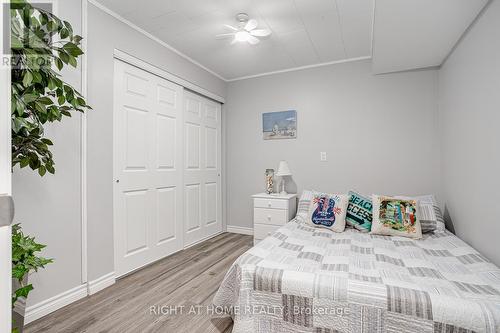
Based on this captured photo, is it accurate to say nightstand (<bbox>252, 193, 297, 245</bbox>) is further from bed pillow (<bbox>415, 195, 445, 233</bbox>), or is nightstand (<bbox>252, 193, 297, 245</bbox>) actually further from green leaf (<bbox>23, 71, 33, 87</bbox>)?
green leaf (<bbox>23, 71, 33, 87</bbox>)

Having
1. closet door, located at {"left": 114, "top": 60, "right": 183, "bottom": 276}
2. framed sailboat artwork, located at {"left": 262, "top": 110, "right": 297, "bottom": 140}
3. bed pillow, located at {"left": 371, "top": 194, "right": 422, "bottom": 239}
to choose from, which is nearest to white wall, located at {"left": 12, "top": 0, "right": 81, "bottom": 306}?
closet door, located at {"left": 114, "top": 60, "right": 183, "bottom": 276}

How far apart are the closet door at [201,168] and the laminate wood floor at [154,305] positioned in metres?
0.76

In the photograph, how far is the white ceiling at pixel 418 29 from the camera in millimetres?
1813

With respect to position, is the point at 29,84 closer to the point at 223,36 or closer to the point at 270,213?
the point at 223,36

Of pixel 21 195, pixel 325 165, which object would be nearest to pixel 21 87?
pixel 21 195

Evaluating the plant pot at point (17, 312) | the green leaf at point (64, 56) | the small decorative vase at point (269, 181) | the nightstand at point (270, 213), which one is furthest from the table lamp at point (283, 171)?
the plant pot at point (17, 312)

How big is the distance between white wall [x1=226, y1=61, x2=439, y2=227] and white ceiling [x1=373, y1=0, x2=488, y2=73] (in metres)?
0.41

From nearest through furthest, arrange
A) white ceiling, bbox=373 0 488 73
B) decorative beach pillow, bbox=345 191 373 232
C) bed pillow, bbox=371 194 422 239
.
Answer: white ceiling, bbox=373 0 488 73
bed pillow, bbox=371 194 422 239
decorative beach pillow, bbox=345 191 373 232

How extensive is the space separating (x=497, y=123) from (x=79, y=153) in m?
3.04

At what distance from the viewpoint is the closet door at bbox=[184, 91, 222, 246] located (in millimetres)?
3338

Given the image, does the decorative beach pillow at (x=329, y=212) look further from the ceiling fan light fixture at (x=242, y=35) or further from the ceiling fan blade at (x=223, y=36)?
the ceiling fan blade at (x=223, y=36)

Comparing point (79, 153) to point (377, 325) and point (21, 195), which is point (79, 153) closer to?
point (21, 195)

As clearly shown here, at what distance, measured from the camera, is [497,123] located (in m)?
1.66

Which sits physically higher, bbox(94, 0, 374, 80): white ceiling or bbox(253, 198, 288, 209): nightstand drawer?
bbox(94, 0, 374, 80): white ceiling
